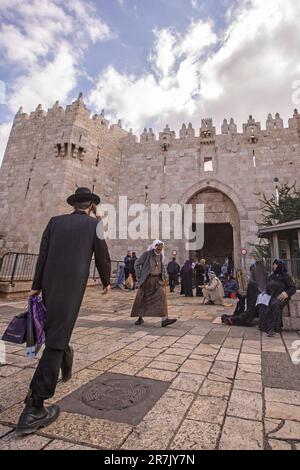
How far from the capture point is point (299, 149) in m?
14.7

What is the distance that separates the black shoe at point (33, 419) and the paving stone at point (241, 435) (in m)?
1.16

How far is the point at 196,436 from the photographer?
5.47 feet

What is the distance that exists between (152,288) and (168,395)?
2.99 m

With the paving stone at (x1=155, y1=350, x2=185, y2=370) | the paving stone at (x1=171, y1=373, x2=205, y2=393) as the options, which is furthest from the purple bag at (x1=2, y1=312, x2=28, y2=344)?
the paving stone at (x1=155, y1=350, x2=185, y2=370)

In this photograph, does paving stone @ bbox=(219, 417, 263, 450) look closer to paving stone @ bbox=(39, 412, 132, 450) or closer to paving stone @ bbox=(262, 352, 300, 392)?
paving stone @ bbox=(39, 412, 132, 450)

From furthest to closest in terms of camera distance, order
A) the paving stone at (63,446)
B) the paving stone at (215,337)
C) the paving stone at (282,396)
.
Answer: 1. the paving stone at (215,337)
2. the paving stone at (282,396)
3. the paving stone at (63,446)

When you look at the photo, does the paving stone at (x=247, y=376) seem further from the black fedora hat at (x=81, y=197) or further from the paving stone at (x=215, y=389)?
the black fedora hat at (x=81, y=197)

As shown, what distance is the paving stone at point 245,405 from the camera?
1950 mm

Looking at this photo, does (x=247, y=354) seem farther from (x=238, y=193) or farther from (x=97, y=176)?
(x=97, y=176)

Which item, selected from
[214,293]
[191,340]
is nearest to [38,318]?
[191,340]

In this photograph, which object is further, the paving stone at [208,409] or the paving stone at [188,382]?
the paving stone at [188,382]

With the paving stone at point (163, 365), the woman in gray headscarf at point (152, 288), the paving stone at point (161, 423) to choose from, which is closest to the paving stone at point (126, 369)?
the paving stone at point (163, 365)

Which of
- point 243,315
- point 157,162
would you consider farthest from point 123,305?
point 157,162

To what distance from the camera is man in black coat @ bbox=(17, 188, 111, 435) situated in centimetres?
179
